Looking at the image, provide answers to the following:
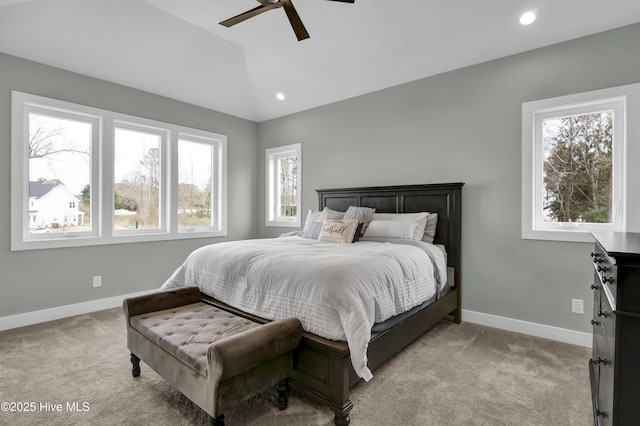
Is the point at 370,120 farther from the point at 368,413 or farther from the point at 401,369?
the point at 368,413

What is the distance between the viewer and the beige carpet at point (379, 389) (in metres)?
1.82

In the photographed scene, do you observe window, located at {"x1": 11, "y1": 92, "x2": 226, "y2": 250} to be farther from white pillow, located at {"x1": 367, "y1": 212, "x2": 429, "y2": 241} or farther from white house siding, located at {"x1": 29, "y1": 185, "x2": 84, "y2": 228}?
white pillow, located at {"x1": 367, "y1": 212, "x2": 429, "y2": 241}

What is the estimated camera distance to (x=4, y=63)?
122 inches

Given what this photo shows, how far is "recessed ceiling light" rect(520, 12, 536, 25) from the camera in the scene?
2766 mm

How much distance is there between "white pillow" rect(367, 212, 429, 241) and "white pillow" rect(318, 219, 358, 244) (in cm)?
44

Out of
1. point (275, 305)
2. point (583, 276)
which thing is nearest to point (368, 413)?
point (275, 305)

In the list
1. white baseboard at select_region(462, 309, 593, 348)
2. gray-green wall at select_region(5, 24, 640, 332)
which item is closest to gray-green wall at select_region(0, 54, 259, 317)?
gray-green wall at select_region(5, 24, 640, 332)

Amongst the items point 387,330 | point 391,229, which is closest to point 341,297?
point 387,330

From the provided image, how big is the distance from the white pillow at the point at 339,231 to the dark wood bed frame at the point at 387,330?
0.77 meters

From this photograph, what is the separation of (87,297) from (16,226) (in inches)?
40.3

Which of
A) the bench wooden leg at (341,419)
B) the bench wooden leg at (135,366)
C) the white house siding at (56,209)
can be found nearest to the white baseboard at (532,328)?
the bench wooden leg at (341,419)

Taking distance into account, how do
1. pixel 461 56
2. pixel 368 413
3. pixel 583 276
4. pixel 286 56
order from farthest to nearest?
pixel 286 56 < pixel 461 56 < pixel 583 276 < pixel 368 413

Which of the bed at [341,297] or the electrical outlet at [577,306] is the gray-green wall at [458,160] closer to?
the electrical outlet at [577,306]

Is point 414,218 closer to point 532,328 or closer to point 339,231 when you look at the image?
point 339,231
